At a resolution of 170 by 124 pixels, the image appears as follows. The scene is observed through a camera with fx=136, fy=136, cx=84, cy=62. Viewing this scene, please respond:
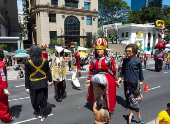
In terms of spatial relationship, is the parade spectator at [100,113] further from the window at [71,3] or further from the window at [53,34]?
the window at [71,3]

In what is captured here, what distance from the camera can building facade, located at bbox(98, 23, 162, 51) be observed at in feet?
107

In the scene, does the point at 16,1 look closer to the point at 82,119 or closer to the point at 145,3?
the point at 82,119

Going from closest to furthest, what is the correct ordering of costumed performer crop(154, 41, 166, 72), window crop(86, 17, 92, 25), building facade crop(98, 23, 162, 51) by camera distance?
costumed performer crop(154, 41, 166, 72)
window crop(86, 17, 92, 25)
building facade crop(98, 23, 162, 51)

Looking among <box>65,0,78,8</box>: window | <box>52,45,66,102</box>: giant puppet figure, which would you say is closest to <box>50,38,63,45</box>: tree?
<box>65,0,78,8</box>: window

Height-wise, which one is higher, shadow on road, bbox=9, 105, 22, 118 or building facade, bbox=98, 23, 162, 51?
building facade, bbox=98, 23, 162, 51

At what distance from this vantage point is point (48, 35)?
27.5 m

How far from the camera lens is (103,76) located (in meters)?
3.97

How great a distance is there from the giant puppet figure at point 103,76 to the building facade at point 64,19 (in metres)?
24.9

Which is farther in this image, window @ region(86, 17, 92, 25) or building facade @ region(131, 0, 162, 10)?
building facade @ region(131, 0, 162, 10)

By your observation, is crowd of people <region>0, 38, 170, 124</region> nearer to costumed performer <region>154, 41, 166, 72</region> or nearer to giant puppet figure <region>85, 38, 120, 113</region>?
giant puppet figure <region>85, 38, 120, 113</region>

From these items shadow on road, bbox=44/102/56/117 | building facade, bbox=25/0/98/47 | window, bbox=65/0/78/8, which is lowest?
shadow on road, bbox=44/102/56/117

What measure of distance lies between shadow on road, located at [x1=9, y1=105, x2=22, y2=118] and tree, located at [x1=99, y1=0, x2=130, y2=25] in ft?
159

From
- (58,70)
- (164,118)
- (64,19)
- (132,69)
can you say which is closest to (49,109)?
(58,70)

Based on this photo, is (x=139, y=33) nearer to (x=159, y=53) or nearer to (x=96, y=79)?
(x=159, y=53)
